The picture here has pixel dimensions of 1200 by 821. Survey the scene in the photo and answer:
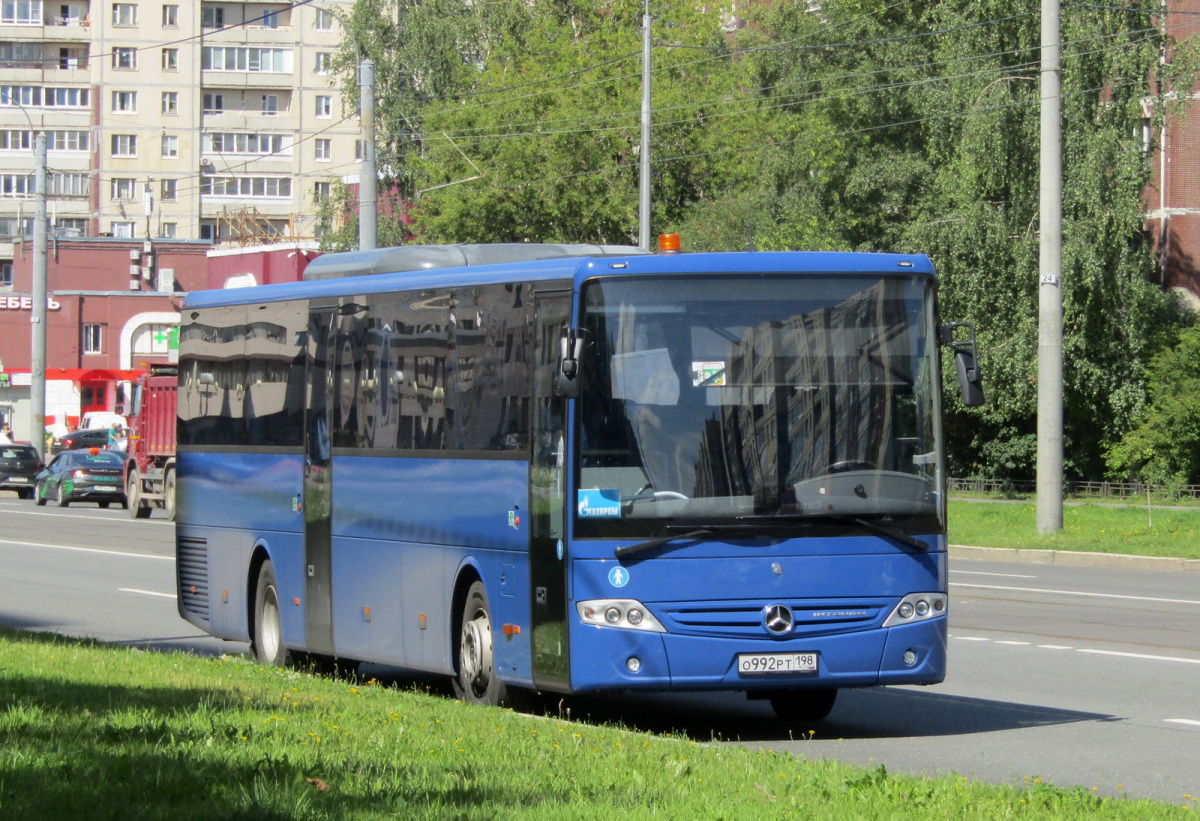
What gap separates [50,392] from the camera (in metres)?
84.9

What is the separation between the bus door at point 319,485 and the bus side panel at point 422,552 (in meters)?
0.17

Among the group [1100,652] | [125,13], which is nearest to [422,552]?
[1100,652]

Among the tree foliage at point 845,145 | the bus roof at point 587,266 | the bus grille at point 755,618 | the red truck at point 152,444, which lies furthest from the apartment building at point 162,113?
A: the bus grille at point 755,618

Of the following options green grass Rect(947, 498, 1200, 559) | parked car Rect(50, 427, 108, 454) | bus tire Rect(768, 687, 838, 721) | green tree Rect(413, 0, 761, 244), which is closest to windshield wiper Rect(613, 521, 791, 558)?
bus tire Rect(768, 687, 838, 721)

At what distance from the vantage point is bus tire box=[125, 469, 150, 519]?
41.2 meters

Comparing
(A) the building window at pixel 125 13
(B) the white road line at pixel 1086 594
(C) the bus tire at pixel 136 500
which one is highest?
(A) the building window at pixel 125 13

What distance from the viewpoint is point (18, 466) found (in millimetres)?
55000

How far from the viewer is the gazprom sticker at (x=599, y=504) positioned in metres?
Result: 10.2

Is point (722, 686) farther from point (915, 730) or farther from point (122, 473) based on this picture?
point (122, 473)

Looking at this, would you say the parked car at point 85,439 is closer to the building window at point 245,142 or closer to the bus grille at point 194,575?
the bus grille at point 194,575

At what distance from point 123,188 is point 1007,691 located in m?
112

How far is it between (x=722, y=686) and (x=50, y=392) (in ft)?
260

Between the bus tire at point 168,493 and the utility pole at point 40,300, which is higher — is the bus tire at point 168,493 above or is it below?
below

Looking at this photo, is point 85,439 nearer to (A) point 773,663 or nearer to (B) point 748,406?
(B) point 748,406
